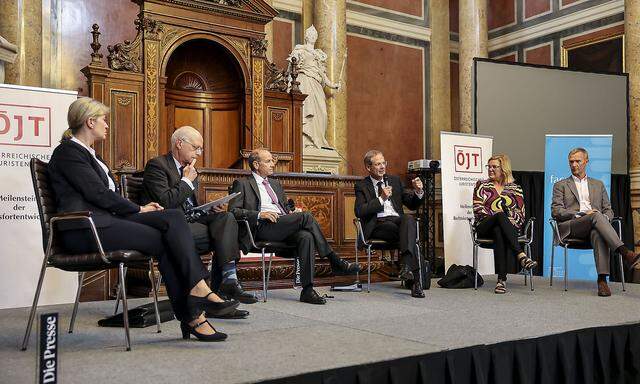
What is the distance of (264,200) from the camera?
4355 millimetres

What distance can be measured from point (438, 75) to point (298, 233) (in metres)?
6.74

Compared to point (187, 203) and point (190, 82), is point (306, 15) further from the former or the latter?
point (187, 203)

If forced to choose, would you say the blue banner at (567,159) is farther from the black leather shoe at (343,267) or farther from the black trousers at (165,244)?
the black trousers at (165,244)

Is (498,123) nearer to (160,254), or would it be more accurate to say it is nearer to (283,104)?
(283,104)

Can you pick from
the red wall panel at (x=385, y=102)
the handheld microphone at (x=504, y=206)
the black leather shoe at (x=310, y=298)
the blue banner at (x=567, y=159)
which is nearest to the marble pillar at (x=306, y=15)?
the red wall panel at (x=385, y=102)

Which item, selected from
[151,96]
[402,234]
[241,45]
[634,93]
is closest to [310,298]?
[402,234]

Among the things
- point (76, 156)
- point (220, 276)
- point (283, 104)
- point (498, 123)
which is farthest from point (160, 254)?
point (498, 123)

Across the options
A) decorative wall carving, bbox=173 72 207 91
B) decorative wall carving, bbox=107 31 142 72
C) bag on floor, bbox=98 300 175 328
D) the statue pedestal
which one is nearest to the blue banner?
the statue pedestal

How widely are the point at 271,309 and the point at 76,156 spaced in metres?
1.54

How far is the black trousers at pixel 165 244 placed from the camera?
2.63m

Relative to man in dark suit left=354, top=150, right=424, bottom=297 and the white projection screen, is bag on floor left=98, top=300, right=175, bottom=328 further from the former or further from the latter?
the white projection screen

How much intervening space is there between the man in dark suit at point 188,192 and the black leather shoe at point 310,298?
679 mm

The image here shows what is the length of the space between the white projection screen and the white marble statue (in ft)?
6.89

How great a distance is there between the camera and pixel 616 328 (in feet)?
10.9
